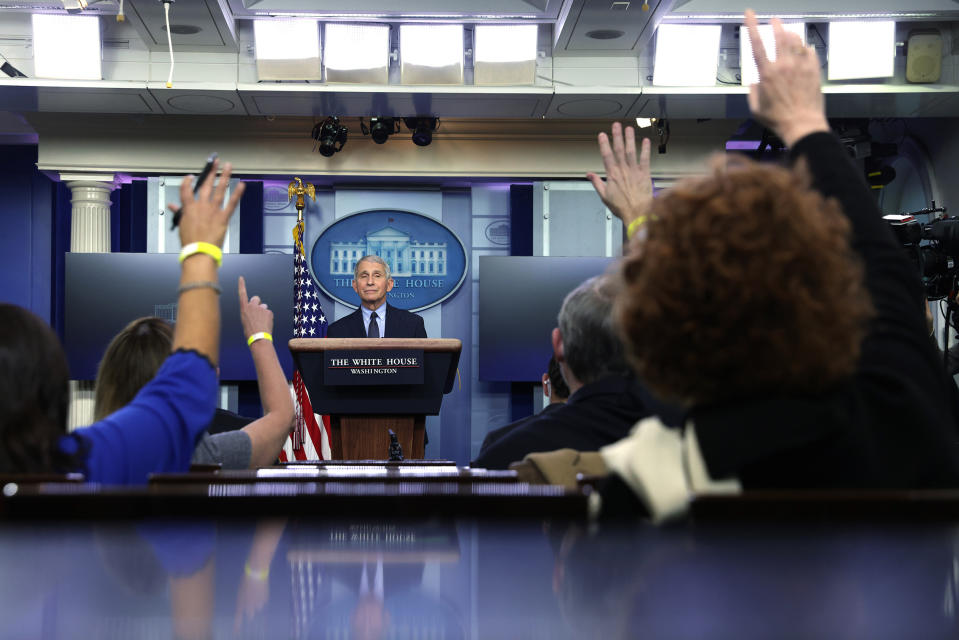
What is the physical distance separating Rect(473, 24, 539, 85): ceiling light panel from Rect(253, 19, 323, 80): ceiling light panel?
933mm

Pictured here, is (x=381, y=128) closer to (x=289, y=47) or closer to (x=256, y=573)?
(x=289, y=47)

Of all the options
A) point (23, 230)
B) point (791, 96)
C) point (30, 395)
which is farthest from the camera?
point (23, 230)

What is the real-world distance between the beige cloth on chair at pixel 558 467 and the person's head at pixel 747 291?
0.29m

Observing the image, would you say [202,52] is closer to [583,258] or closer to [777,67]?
[583,258]

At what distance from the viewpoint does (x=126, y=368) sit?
5.12ft

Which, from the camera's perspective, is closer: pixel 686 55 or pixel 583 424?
pixel 583 424

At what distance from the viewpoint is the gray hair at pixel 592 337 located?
5.35ft

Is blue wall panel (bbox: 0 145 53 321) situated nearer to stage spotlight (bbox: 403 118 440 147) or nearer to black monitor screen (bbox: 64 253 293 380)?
black monitor screen (bbox: 64 253 293 380)

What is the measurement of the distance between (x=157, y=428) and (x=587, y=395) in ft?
2.78

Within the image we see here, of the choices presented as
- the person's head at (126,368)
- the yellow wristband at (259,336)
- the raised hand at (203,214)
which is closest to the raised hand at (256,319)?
the yellow wristband at (259,336)

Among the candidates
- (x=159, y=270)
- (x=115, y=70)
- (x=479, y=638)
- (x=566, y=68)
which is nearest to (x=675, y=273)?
(x=479, y=638)

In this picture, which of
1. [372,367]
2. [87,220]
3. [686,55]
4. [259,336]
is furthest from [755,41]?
[87,220]

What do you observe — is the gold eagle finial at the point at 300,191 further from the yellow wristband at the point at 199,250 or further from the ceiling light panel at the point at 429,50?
the yellow wristband at the point at 199,250

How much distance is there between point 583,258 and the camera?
20.1 feet
